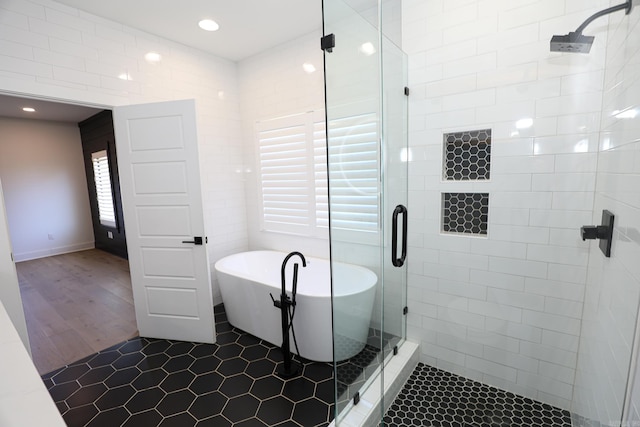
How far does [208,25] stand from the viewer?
267 cm

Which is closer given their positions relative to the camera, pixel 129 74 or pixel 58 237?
pixel 129 74

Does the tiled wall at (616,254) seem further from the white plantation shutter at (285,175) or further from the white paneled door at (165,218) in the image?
the white paneled door at (165,218)

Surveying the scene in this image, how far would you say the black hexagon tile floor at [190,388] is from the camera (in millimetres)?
1820

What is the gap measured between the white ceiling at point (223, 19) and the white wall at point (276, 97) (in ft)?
→ 0.42

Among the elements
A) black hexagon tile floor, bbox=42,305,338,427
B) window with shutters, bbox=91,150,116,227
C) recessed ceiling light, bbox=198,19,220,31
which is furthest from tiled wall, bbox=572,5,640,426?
window with shutters, bbox=91,150,116,227

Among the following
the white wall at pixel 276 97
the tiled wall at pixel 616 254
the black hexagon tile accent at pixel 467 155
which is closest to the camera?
the tiled wall at pixel 616 254

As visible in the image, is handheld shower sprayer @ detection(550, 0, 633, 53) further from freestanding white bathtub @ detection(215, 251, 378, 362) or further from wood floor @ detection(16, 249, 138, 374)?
wood floor @ detection(16, 249, 138, 374)

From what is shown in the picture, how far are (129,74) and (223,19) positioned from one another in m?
1.00

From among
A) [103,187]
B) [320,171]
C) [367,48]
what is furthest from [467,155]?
[103,187]

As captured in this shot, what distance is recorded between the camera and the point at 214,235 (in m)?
3.39

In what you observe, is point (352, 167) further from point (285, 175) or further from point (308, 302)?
point (285, 175)

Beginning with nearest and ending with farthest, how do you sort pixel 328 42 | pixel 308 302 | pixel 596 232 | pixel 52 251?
pixel 596 232 < pixel 328 42 < pixel 308 302 < pixel 52 251

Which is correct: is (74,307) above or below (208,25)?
below

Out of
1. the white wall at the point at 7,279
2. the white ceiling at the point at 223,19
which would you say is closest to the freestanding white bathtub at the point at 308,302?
the white wall at the point at 7,279
